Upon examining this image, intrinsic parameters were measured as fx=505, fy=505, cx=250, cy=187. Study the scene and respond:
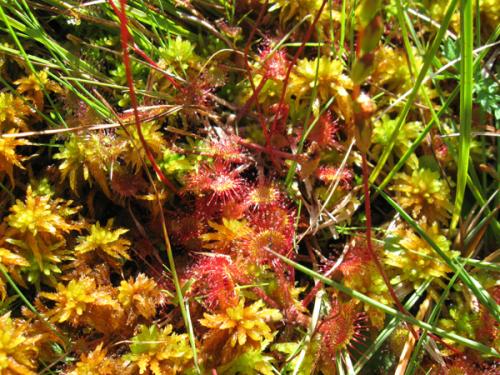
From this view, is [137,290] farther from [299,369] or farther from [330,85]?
[330,85]

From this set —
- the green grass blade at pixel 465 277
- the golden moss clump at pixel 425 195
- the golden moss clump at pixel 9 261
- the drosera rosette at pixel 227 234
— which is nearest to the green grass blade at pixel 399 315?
the green grass blade at pixel 465 277

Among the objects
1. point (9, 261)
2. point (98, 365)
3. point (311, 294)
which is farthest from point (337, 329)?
point (9, 261)

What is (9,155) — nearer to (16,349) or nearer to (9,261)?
(9,261)

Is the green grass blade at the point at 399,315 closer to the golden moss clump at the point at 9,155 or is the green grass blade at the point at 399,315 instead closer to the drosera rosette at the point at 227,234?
the drosera rosette at the point at 227,234

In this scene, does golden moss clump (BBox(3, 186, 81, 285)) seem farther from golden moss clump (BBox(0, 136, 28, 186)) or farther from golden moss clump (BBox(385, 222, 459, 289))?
golden moss clump (BBox(385, 222, 459, 289))

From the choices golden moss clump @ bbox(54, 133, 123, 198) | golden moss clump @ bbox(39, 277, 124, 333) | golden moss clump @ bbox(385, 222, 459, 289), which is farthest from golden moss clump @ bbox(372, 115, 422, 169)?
golden moss clump @ bbox(39, 277, 124, 333)

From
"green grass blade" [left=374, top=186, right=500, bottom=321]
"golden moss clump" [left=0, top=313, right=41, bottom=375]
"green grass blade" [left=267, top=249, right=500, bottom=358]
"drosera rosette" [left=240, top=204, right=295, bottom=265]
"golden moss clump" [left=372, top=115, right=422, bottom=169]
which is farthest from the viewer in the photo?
"golden moss clump" [left=372, top=115, right=422, bottom=169]
